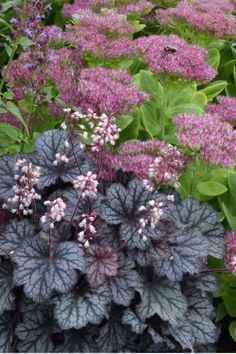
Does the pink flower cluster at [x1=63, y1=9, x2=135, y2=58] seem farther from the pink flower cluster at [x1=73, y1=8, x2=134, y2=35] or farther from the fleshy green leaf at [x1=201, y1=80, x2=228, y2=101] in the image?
the fleshy green leaf at [x1=201, y1=80, x2=228, y2=101]

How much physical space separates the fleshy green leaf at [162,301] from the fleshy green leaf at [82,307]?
0.35 ft

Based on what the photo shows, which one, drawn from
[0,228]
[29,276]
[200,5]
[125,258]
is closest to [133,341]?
[125,258]

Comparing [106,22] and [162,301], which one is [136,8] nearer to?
[106,22]

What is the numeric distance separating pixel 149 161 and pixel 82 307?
1.64 ft

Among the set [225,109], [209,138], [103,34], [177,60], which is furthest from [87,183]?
[103,34]

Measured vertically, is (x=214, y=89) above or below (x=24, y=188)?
below

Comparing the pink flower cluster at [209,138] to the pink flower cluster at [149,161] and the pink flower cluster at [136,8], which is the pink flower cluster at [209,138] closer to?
the pink flower cluster at [149,161]

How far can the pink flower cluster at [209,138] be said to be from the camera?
1.86m

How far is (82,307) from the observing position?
155 centimetres

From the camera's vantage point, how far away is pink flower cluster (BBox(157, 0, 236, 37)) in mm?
2574

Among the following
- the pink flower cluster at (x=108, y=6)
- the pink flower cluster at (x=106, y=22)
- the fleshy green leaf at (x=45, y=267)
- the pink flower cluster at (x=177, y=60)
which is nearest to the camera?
→ the fleshy green leaf at (x=45, y=267)

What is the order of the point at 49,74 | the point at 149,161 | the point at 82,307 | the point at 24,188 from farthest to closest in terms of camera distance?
the point at 49,74
the point at 149,161
the point at 24,188
the point at 82,307

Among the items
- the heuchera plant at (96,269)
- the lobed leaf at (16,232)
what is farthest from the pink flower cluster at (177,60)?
the lobed leaf at (16,232)

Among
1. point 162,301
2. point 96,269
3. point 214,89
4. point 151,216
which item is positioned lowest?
point 214,89
